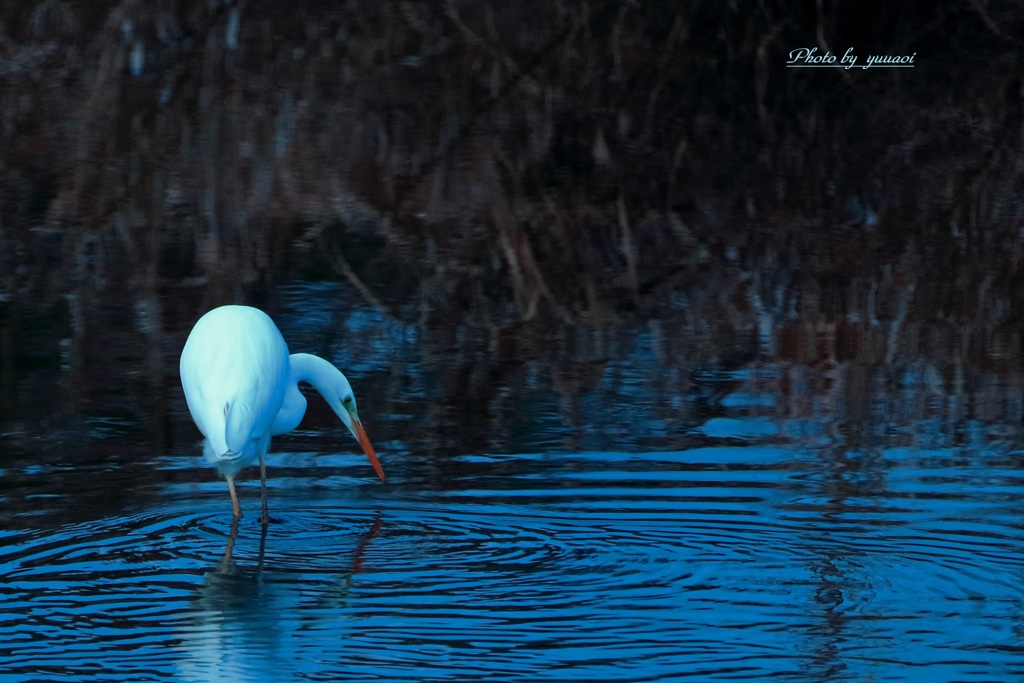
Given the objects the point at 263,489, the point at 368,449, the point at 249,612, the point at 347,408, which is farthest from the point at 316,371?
the point at 249,612

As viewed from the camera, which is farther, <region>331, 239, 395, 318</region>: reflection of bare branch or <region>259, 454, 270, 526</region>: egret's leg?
<region>331, 239, 395, 318</region>: reflection of bare branch

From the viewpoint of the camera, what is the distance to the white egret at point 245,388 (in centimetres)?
576

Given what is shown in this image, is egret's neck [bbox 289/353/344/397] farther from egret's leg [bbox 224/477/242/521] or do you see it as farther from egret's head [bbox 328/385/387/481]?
egret's leg [bbox 224/477/242/521]

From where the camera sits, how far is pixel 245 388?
5.85m

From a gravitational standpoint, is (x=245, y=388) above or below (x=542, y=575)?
above

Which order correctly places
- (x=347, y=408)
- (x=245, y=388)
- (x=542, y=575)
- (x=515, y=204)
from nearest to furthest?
(x=542, y=575)
(x=245, y=388)
(x=347, y=408)
(x=515, y=204)

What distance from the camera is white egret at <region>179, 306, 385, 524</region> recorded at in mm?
5758

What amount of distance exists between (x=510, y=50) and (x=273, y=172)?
5.47 metres

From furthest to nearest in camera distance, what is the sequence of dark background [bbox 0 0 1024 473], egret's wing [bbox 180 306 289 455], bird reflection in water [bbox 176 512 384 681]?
1. dark background [bbox 0 0 1024 473]
2. egret's wing [bbox 180 306 289 455]
3. bird reflection in water [bbox 176 512 384 681]

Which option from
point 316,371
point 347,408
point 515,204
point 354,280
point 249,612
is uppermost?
point 515,204

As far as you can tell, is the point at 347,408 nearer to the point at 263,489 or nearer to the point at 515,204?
the point at 263,489

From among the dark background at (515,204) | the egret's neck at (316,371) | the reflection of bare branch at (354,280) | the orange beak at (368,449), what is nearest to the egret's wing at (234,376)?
the egret's neck at (316,371)

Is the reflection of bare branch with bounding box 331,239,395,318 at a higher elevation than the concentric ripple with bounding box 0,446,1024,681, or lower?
higher

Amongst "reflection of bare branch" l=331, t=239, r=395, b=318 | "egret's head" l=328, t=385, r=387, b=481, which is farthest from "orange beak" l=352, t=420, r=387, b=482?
"reflection of bare branch" l=331, t=239, r=395, b=318
